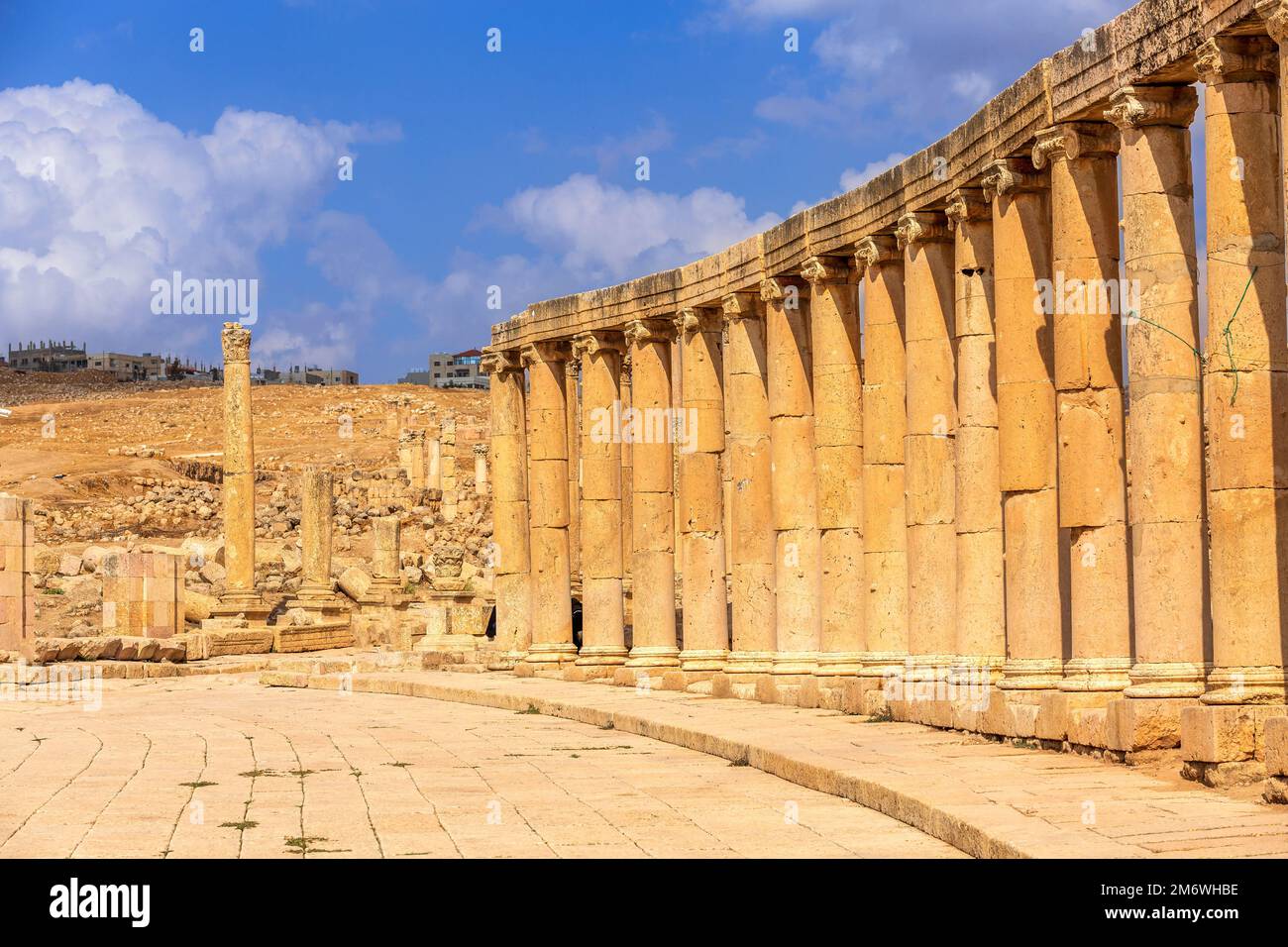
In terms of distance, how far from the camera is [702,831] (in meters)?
12.8

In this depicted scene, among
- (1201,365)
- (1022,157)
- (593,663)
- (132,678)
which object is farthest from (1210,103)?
(132,678)

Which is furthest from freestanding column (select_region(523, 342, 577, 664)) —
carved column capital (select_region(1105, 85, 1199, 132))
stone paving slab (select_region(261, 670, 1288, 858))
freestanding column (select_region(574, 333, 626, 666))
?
carved column capital (select_region(1105, 85, 1199, 132))

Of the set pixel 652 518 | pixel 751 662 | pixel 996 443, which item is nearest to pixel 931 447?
pixel 996 443

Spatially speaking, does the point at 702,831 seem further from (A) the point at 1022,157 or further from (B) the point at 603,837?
(A) the point at 1022,157

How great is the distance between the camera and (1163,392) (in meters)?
14.8

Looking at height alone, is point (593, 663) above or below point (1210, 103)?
below

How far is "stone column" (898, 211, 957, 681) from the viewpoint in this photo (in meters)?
19.7

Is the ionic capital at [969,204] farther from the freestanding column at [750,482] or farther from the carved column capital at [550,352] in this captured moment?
the carved column capital at [550,352]

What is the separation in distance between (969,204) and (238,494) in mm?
27131

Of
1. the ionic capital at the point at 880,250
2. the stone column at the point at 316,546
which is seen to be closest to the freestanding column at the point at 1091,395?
the ionic capital at the point at 880,250

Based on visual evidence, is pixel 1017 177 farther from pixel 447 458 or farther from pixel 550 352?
pixel 447 458

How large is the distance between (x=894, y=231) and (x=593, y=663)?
10.2 metres

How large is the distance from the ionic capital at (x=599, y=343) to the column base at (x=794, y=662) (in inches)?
282

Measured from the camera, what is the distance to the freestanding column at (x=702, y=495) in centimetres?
2577
